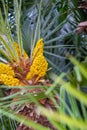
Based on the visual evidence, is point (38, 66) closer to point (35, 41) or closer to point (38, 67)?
point (38, 67)

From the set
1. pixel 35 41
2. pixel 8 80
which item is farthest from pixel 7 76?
pixel 35 41

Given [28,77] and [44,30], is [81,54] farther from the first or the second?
[28,77]

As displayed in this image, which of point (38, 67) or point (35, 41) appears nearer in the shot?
point (38, 67)

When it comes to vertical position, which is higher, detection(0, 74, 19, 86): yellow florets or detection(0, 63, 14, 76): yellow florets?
detection(0, 63, 14, 76): yellow florets

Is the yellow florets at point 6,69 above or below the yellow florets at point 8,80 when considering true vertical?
above

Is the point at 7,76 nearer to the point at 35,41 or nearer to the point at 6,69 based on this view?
the point at 6,69
